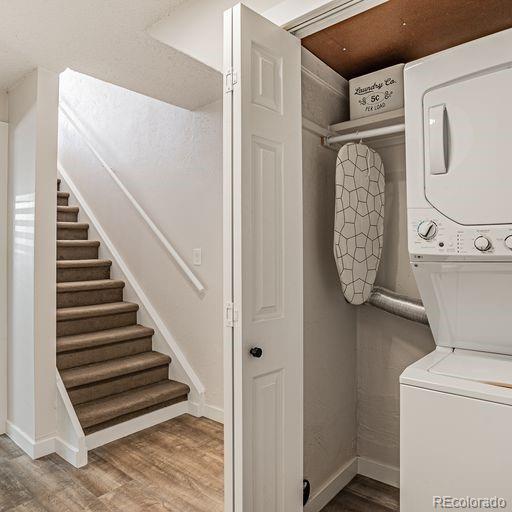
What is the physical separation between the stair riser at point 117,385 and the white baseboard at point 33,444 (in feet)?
0.93

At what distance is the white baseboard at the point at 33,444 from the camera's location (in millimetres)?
2422

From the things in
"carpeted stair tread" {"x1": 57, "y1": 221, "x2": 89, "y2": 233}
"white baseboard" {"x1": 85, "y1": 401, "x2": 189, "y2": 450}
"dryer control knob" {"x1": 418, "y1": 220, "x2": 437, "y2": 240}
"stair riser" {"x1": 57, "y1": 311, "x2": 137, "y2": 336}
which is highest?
"carpeted stair tread" {"x1": 57, "y1": 221, "x2": 89, "y2": 233}

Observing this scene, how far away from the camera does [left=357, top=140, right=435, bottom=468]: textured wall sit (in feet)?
6.86

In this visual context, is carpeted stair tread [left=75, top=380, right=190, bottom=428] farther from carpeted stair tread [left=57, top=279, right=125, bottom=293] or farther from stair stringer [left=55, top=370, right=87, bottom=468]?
carpeted stair tread [left=57, top=279, right=125, bottom=293]

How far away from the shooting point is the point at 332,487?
79.3 inches

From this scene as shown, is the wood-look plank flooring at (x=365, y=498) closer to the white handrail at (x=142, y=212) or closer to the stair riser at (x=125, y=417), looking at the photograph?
the stair riser at (x=125, y=417)

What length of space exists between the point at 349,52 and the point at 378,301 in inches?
44.9

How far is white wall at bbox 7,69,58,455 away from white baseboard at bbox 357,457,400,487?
179 centimetres

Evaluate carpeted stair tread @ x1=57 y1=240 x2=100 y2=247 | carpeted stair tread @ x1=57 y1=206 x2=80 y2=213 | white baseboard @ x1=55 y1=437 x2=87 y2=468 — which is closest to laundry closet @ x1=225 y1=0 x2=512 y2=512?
white baseboard @ x1=55 y1=437 x2=87 y2=468

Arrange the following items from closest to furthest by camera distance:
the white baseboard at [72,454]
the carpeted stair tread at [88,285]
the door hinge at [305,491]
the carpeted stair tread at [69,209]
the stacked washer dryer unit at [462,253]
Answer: the stacked washer dryer unit at [462,253], the door hinge at [305,491], the white baseboard at [72,454], the carpeted stair tread at [88,285], the carpeted stair tread at [69,209]

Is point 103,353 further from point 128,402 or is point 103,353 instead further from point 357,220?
point 357,220

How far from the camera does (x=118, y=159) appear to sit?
3818mm

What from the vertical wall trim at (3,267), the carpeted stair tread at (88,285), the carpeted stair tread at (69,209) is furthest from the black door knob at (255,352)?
the carpeted stair tread at (69,209)

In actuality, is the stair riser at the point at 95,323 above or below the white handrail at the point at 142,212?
below
